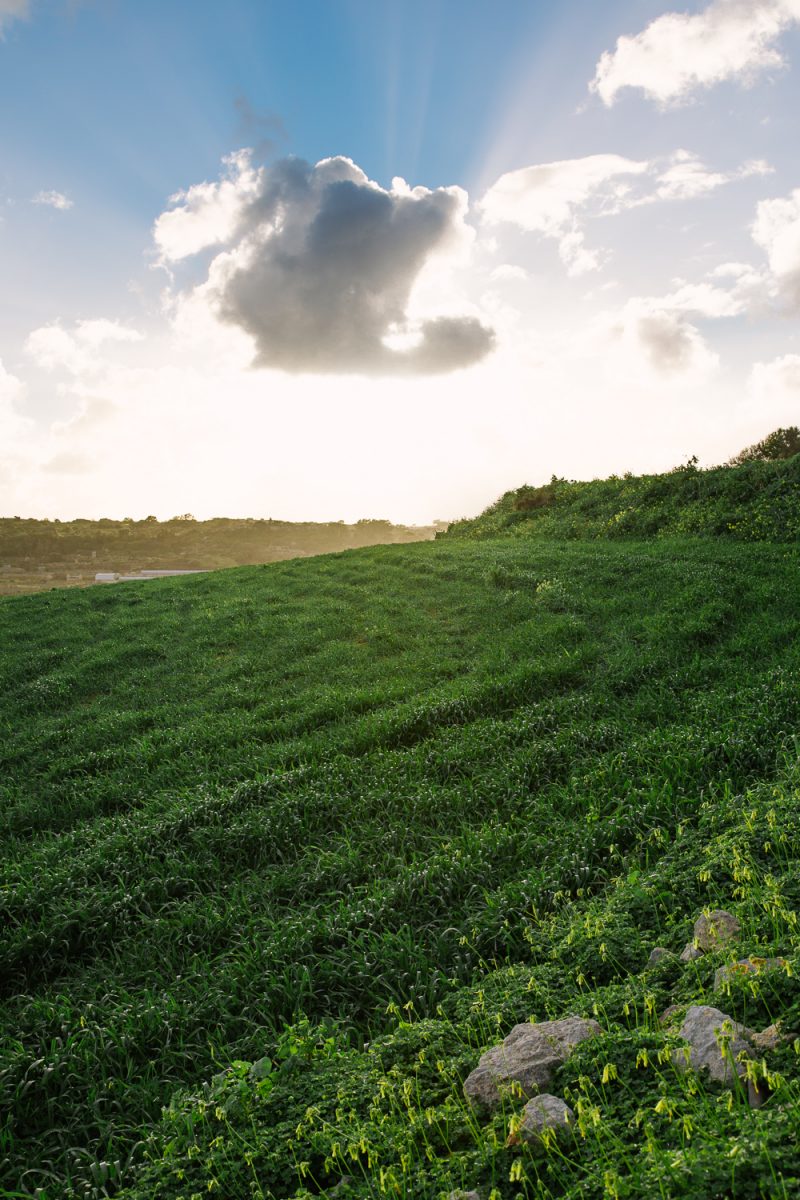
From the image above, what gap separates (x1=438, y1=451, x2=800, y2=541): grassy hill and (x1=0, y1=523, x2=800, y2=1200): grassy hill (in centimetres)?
537

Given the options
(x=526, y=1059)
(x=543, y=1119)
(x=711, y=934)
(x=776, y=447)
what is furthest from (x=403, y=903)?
(x=776, y=447)

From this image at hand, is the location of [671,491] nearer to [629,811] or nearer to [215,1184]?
[629,811]

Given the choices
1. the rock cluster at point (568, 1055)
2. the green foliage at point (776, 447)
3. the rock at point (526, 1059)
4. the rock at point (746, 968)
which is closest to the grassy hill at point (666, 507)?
the green foliage at point (776, 447)

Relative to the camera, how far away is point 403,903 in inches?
210

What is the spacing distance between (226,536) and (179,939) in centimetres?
5010

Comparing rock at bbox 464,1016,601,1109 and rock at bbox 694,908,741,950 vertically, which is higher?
rock at bbox 694,908,741,950

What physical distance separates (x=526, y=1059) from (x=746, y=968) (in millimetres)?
1191

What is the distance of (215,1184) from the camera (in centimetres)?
302

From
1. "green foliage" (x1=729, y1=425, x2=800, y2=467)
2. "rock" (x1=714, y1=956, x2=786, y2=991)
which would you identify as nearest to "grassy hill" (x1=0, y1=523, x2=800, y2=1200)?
"rock" (x1=714, y1=956, x2=786, y2=991)

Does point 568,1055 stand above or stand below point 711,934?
below

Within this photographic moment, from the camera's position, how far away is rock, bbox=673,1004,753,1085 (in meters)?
2.74

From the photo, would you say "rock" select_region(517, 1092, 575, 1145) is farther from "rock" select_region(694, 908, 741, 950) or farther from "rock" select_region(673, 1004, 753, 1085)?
"rock" select_region(694, 908, 741, 950)

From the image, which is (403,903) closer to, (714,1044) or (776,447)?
(714,1044)

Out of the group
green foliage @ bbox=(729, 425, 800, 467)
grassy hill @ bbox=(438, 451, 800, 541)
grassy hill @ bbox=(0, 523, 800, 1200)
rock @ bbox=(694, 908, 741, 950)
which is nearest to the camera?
grassy hill @ bbox=(0, 523, 800, 1200)
